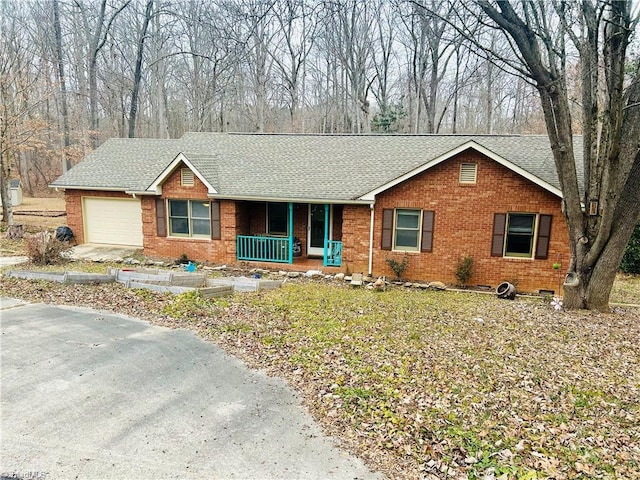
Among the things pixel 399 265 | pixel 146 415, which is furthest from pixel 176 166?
pixel 146 415

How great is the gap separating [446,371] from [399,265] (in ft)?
24.9

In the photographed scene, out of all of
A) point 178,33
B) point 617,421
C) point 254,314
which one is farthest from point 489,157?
point 178,33

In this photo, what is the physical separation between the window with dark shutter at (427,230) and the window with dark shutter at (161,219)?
9211 mm

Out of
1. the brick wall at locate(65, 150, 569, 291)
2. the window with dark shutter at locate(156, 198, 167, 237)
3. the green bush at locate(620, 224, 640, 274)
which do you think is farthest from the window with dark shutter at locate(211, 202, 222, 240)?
the green bush at locate(620, 224, 640, 274)

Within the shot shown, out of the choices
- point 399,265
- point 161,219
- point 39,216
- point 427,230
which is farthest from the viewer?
point 39,216

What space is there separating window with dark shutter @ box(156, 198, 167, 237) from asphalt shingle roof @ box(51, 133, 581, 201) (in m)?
0.81

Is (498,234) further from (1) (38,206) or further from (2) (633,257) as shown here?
(1) (38,206)

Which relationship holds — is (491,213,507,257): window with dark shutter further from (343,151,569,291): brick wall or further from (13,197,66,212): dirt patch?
(13,197,66,212): dirt patch

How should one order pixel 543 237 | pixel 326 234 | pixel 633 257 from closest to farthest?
pixel 543 237 < pixel 326 234 < pixel 633 257

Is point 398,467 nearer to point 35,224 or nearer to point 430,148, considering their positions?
point 430,148

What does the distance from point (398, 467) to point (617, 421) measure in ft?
9.06

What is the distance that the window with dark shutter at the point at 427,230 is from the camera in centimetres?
1372

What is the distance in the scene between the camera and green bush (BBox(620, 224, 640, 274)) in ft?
54.5

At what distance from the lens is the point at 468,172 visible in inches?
524
